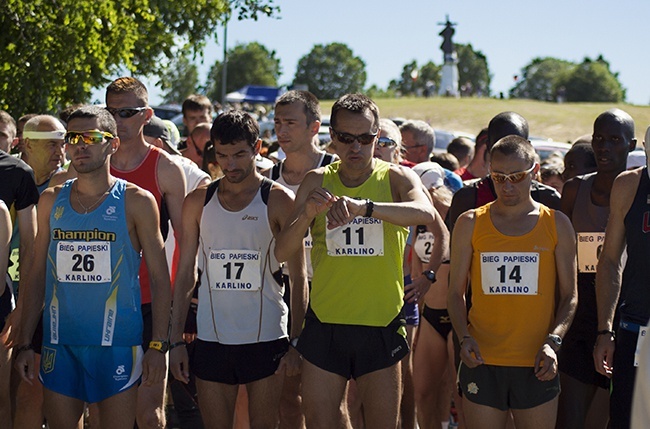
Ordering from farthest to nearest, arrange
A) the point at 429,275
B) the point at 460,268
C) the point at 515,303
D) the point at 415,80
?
the point at 415,80 → the point at 429,275 → the point at 460,268 → the point at 515,303

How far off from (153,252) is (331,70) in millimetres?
144680

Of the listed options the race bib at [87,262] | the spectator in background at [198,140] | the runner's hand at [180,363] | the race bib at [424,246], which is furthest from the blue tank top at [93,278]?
the spectator in background at [198,140]

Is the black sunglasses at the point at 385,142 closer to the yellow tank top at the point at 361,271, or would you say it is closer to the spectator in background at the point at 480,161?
the spectator in background at the point at 480,161

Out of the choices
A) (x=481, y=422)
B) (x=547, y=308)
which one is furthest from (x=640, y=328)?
(x=481, y=422)

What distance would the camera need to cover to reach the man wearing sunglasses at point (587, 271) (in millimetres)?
6055

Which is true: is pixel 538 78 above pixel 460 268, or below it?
above

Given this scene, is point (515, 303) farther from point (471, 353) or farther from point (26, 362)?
point (26, 362)

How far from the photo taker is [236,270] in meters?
5.58

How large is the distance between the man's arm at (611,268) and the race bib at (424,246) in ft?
6.08

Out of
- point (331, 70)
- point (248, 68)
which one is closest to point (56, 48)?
point (248, 68)

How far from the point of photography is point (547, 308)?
5488mm

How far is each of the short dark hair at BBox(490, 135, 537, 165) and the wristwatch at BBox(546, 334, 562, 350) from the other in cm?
93

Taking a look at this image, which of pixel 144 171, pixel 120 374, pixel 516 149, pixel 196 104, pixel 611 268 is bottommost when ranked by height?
pixel 120 374

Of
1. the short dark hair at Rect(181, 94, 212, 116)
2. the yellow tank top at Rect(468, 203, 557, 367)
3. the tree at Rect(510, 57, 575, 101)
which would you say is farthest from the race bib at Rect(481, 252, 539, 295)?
the tree at Rect(510, 57, 575, 101)
